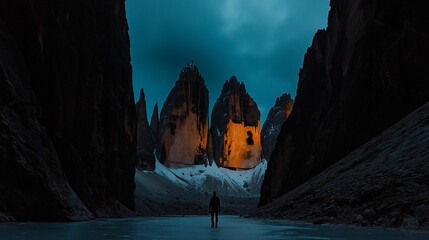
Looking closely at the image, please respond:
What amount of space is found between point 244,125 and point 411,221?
16888cm

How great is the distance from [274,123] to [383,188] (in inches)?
6879

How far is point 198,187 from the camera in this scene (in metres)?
154

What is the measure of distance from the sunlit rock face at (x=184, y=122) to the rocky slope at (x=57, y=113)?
328 feet

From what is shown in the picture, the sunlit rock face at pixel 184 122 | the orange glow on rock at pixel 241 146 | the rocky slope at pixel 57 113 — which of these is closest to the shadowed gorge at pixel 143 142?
the sunlit rock face at pixel 184 122

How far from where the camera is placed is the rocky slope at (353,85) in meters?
35.9

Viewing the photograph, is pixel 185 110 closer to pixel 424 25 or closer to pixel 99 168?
pixel 99 168

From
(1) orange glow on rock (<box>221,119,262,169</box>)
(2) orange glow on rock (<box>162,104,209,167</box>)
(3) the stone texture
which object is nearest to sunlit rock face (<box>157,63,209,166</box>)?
(2) orange glow on rock (<box>162,104,209,167</box>)

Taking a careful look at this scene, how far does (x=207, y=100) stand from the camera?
558 ft

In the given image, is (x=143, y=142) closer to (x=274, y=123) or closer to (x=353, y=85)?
(x=274, y=123)

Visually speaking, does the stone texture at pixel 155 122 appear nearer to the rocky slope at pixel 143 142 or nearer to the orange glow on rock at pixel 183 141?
the orange glow on rock at pixel 183 141

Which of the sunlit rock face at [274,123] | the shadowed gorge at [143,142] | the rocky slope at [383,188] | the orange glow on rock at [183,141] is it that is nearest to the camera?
the rocky slope at [383,188]

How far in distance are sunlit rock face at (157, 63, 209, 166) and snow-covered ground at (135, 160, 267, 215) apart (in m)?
4.89

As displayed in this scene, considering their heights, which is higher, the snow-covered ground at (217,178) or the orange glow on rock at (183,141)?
the orange glow on rock at (183,141)

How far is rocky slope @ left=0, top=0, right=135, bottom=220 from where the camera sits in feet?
74.7
